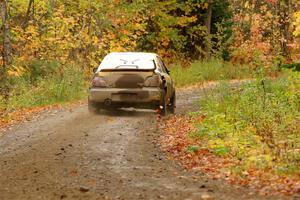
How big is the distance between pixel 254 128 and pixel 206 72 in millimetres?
16342

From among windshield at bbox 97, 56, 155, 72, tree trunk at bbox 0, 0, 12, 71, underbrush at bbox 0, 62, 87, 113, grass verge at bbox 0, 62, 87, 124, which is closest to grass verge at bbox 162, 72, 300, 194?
windshield at bbox 97, 56, 155, 72

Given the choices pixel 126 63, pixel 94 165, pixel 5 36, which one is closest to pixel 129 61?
pixel 126 63

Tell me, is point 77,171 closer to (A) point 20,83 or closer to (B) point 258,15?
(A) point 20,83

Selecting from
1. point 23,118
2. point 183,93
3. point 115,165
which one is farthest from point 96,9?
point 115,165

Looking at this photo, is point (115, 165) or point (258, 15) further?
point (258, 15)

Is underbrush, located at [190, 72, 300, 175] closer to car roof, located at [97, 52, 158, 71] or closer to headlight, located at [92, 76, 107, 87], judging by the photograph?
car roof, located at [97, 52, 158, 71]

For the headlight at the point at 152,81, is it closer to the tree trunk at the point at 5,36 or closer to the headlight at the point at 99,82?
the headlight at the point at 99,82

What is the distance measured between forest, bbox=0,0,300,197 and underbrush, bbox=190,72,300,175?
2 centimetres

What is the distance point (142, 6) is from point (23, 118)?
15.2m

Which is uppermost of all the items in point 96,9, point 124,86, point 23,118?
point 96,9

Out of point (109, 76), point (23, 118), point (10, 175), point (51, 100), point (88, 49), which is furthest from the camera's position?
point (88, 49)

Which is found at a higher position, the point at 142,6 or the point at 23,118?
the point at 142,6

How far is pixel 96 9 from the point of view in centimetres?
2859

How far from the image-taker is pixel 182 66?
Result: 96.9ft
